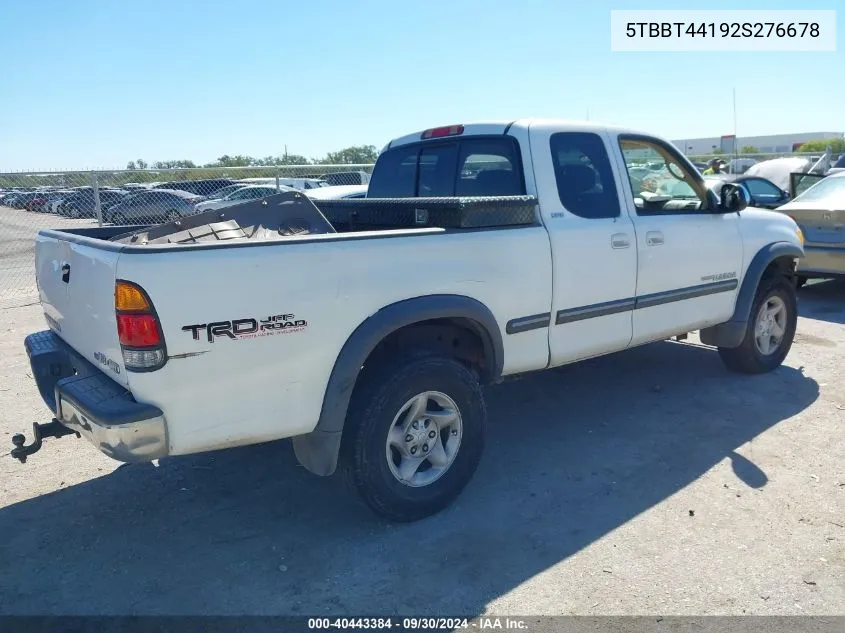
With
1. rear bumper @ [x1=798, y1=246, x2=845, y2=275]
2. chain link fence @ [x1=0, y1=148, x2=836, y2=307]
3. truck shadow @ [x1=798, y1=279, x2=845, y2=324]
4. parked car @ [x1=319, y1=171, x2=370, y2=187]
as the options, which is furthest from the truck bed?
parked car @ [x1=319, y1=171, x2=370, y2=187]

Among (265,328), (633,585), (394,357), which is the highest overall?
(265,328)

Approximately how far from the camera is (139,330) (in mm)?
2719

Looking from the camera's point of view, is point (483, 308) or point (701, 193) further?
point (701, 193)

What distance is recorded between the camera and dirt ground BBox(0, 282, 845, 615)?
3.01m

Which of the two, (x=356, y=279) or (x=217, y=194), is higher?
(x=217, y=194)

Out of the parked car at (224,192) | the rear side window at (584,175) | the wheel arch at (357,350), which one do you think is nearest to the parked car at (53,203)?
the parked car at (224,192)

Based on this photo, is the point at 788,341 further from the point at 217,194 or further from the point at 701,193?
the point at 217,194

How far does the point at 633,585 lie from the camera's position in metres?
3.05

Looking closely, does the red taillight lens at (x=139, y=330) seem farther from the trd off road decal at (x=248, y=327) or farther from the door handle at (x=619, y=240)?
the door handle at (x=619, y=240)

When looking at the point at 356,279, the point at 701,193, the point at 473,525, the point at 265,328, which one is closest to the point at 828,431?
the point at 701,193

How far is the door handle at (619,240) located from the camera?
4.30 meters

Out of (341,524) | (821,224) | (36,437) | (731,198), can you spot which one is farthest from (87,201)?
(821,224)

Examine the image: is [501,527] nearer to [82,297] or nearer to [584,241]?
[584,241]

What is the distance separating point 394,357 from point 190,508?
146 cm
